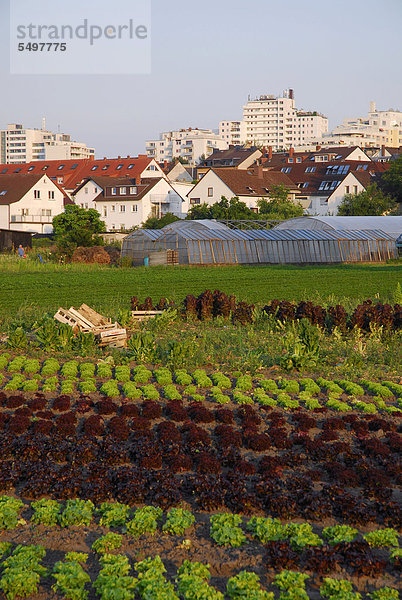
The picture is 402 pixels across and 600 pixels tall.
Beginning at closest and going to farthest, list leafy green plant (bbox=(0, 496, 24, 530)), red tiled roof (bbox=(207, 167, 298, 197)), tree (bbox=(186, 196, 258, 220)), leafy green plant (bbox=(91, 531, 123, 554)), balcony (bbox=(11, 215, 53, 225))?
leafy green plant (bbox=(91, 531, 123, 554)), leafy green plant (bbox=(0, 496, 24, 530)), tree (bbox=(186, 196, 258, 220)), balcony (bbox=(11, 215, 53, 225)), red tiled roof (bbox=(207, 167, 298, 197))

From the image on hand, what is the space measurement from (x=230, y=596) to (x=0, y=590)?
188 cm

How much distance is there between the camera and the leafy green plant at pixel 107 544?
616 cm

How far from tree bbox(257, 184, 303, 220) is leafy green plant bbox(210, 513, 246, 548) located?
6133 centimetres

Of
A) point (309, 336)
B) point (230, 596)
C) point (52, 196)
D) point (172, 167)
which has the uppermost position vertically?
point (172, 167)

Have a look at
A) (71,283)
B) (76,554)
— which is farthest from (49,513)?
(71,283)

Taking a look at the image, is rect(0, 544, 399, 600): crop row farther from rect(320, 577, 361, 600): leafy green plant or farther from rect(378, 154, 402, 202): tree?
rect(378, 154, 402, 202): tree

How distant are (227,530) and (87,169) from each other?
94.4m

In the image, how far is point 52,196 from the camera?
250 ft

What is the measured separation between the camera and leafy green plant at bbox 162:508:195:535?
6.53 meters

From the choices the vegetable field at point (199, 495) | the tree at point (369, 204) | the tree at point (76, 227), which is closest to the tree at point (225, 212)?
the tree at point (76, 227)

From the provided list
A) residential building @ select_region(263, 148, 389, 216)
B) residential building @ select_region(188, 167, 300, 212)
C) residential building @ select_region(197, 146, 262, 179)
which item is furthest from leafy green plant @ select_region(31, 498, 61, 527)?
residential building @ select_region(197, 146, 262, 179)

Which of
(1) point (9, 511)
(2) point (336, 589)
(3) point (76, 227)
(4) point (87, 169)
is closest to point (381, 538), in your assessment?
(2) point (336, 589)

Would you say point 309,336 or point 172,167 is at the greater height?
point 172,167

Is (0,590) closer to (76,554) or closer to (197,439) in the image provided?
(76,554)
